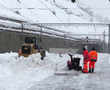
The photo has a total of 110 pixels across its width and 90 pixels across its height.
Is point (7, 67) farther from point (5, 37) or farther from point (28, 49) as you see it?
point (5, 37)

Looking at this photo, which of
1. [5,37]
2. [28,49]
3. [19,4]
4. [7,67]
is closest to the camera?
[7,67]

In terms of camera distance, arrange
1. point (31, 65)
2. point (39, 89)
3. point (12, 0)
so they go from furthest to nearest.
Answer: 1. point (12, 0)
2. point (31, 65)
3. point (39, 89)

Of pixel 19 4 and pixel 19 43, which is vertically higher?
pixel 19 4

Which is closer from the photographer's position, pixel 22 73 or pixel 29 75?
pixel 29 75

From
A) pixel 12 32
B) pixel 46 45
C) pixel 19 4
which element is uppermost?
pixel 19 4

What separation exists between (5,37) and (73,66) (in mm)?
10308

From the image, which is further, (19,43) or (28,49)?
(19,43)

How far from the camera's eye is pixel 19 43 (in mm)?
24188

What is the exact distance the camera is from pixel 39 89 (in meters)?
7.62

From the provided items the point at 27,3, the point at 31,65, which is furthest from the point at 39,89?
the point at 27,3

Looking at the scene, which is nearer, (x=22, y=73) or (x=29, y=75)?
(x=29, y=75)

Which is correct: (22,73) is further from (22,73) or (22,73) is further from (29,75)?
(29,75)

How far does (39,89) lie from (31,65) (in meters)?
6.54

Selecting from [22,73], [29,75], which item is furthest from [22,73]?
[29,75]
